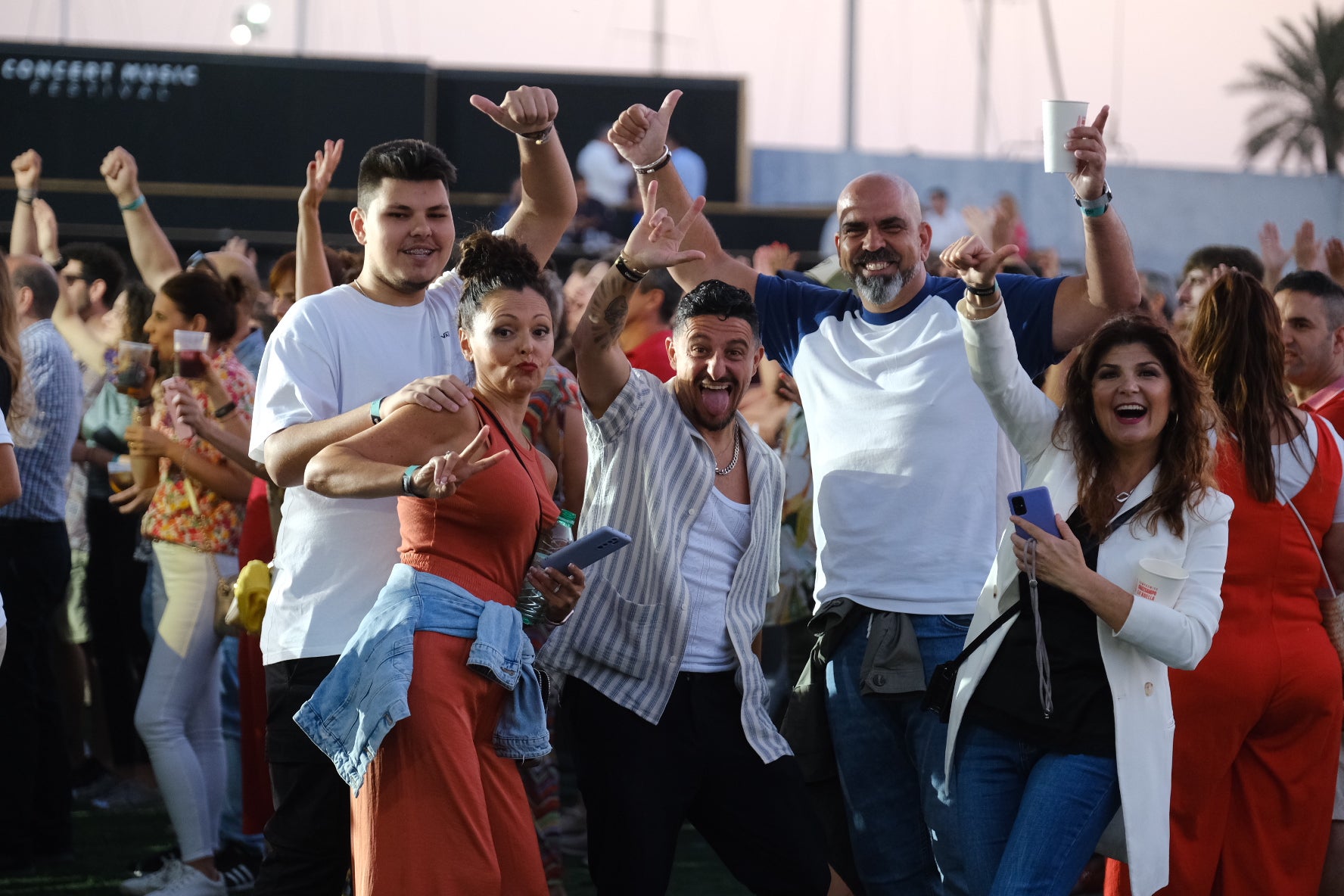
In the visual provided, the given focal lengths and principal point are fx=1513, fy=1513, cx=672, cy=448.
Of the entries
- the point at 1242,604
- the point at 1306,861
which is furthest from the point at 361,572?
the point at 1306,861

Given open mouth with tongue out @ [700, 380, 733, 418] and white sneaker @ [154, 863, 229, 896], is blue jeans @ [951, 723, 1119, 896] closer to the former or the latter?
open mouth with tongue out @ [700, 380, 733, 418]

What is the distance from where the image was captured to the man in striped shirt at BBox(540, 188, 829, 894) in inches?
150

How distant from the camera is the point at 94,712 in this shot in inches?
293

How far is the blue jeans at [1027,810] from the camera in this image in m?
3.45

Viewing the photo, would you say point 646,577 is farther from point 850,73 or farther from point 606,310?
point 850,73

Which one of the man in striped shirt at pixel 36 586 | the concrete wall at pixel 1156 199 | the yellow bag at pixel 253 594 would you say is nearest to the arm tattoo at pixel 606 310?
the yellow bag at pixel 253 594

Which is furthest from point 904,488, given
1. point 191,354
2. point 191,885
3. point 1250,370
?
point 191,885

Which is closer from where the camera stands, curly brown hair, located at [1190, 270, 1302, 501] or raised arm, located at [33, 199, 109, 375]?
curly brown hair, located at [1190, 270, 1302, 501]

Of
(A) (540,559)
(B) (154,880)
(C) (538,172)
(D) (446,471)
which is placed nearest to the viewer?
(D) (446,471)

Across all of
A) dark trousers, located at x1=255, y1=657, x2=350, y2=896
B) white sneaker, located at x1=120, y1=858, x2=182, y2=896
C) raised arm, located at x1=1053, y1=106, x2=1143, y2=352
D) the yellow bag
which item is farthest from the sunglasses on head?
raised arm, located at x1=1053, y1=106, x2=1143, y2=352

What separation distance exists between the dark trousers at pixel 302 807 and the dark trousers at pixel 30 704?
7.86 feet

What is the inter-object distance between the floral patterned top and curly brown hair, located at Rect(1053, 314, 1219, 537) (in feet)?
9.73

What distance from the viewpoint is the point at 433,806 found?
3154mm

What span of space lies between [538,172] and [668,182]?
0.55 metres
